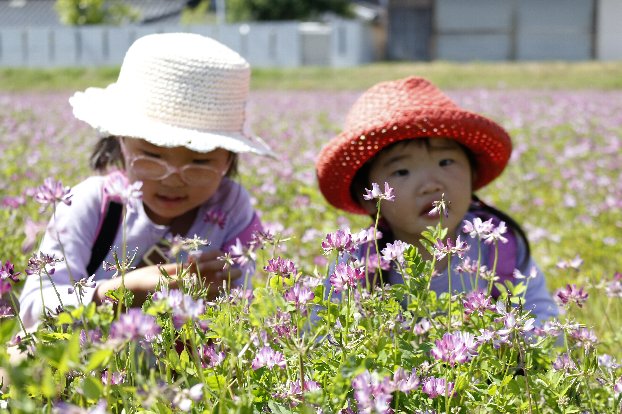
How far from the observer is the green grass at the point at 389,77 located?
2431 centimetres

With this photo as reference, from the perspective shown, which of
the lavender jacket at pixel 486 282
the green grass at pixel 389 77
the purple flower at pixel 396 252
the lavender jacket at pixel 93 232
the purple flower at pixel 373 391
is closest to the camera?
the purple flower at pixel 373 391

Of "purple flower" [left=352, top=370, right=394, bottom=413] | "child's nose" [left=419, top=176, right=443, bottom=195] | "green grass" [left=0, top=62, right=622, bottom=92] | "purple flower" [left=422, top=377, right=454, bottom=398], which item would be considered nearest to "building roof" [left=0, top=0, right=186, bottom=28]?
"green grass" [left=0, top=62, right=622, bottom=92]

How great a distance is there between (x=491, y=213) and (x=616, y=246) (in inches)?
64.2

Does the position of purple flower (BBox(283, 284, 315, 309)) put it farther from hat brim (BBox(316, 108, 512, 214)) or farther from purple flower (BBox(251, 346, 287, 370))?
hat brim (BBox(316, 108, 512, 214))

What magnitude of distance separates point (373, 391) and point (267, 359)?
330 mm

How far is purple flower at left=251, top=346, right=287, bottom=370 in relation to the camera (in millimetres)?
1648

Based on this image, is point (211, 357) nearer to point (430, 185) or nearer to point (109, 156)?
point (430, 185)

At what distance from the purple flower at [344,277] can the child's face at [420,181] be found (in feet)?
3.55

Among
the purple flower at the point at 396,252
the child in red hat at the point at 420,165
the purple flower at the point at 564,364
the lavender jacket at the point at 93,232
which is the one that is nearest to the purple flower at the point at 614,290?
the purple flower at the point at 564,364

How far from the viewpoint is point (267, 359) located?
1.65 m

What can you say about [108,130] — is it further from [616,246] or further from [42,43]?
[42,43]

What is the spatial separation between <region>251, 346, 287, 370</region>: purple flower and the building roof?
4479 cm

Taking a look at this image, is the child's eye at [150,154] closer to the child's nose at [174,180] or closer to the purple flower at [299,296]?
the child's nose at [174,180]

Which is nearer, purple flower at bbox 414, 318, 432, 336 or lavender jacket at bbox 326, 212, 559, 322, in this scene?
purple flower at bbox 414, 318, 432, 336
